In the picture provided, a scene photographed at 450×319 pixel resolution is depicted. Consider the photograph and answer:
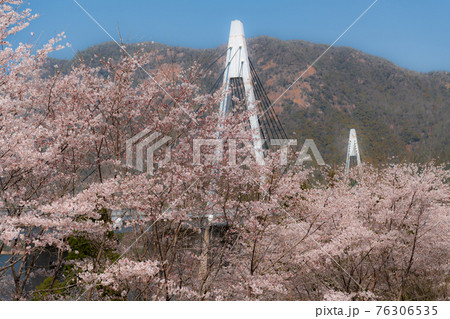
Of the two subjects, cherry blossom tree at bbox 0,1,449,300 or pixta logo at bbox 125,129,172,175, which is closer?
cherry blossom tree at bbox 0,1,449,300

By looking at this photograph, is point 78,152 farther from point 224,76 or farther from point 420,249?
point 224,76

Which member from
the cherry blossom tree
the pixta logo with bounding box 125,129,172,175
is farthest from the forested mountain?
the pixta logo with bounding box 125,129,172,175

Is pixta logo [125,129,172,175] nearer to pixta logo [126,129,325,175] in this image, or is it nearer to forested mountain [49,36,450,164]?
pixta logo [126,129,325,175]

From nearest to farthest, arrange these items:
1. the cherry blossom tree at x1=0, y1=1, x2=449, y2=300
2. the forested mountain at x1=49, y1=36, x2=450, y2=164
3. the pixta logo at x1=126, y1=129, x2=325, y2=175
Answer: the cherry blossom tree at x1=0, y1=1, x2=449, y2=300, the pixta logo at x1=126, y1=129, x2=325, y2=175, the forested mountain at x1=49, y1=36, x2=450, y2=164

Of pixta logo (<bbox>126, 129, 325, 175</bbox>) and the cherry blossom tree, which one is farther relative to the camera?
pixta logo (<bbox>126, 129, 325, 175</bbox>)

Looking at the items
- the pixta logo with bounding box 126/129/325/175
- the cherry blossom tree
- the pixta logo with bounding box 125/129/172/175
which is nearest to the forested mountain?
the cherry blossom tree

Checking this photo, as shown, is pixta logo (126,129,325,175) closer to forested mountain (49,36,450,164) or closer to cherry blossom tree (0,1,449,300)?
cherry blossom tree (0,1,449,300)

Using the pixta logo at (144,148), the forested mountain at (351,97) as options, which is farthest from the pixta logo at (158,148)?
the forested mountain at (351,97)

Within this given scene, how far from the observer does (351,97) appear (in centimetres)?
7100

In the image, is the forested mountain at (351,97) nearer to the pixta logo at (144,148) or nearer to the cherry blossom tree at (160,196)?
the cherry blossom tree at (160,196)

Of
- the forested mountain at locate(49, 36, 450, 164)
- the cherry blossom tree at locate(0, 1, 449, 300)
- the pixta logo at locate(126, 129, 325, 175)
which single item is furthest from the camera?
the forested mountain at locate(49, 36, 450, 164)

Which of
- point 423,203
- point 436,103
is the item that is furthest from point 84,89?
point 436,103

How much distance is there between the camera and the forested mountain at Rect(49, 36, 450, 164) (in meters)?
55.7

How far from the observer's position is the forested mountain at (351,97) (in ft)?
183
